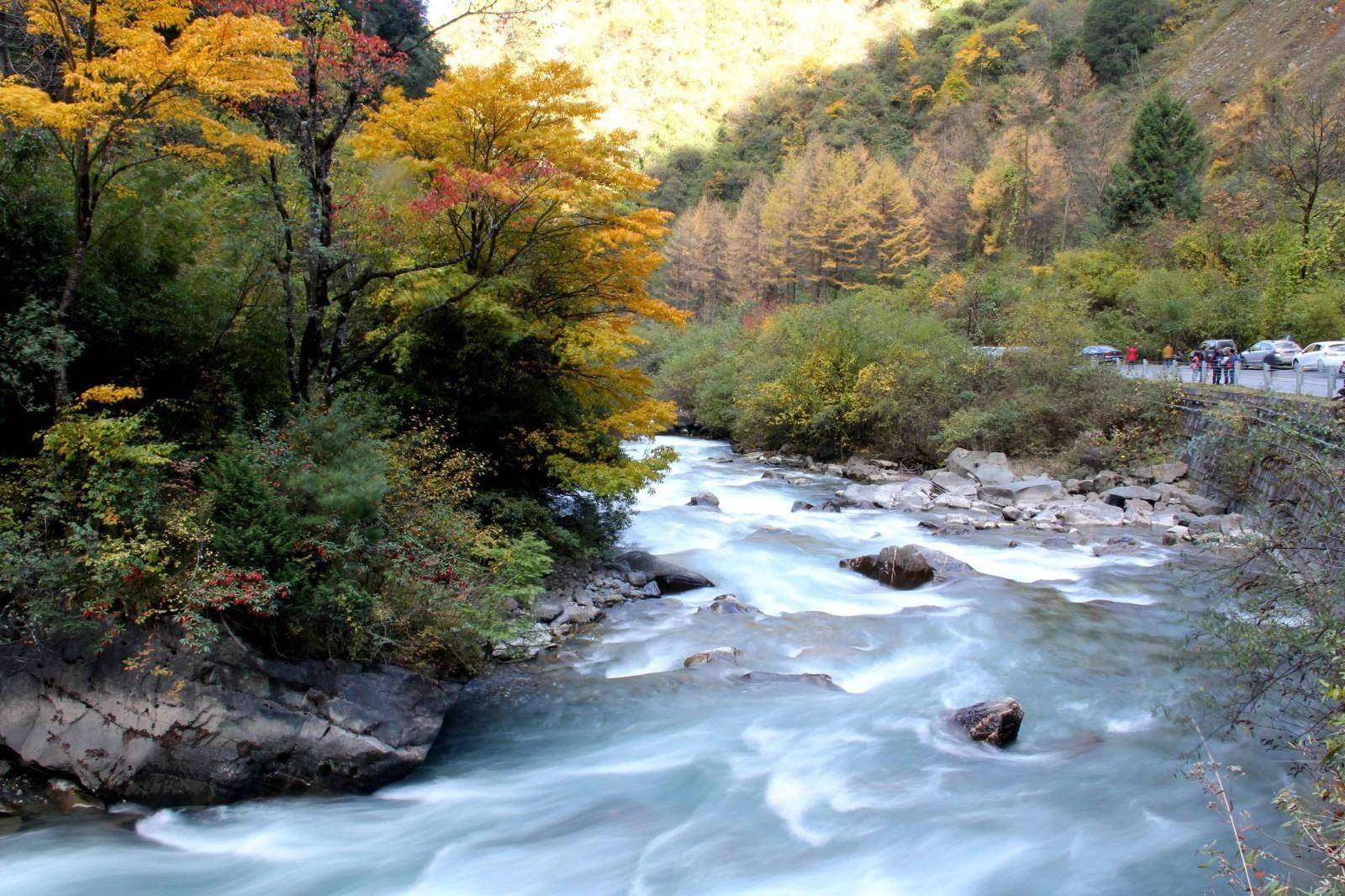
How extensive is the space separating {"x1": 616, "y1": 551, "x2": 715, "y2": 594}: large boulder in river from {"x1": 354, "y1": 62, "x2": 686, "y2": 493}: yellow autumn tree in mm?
1737

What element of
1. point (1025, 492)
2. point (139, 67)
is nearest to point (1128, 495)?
point (1025, 492)

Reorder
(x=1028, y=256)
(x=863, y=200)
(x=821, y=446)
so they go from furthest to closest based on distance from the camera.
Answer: (x=863, y=200), (x=1028, y=256), (x=821, y=446)

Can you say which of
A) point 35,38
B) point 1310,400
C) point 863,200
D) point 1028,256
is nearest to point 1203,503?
point 1310,400

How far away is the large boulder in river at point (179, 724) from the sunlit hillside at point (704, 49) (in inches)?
3225

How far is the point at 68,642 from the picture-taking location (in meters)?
7.27

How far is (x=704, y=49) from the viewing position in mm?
131625

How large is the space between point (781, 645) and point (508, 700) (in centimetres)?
400

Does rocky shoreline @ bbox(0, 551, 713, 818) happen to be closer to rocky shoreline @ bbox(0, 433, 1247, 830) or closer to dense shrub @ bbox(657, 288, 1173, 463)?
rocky shoreline @ bbox(0, 433, 1247, 830)

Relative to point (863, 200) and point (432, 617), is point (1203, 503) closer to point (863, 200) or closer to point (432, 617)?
point (432, 617)

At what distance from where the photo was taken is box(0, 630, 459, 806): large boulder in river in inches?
274

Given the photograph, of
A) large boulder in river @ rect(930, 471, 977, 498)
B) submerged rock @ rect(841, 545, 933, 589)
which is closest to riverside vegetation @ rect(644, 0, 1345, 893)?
large boulder in river @ rect(930, 471, 977, 498)

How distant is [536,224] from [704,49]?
135m

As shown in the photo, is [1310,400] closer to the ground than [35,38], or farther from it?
closer to the ground

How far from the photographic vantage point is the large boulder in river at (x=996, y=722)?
873 cm
